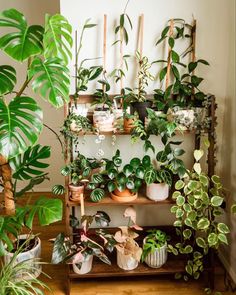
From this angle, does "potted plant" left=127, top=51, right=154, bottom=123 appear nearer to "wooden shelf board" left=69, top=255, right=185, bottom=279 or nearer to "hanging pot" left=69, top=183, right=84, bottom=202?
"hanging pot" left=69, top=183, right=84, bottom=202

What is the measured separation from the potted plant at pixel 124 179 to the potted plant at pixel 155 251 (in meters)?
0.30

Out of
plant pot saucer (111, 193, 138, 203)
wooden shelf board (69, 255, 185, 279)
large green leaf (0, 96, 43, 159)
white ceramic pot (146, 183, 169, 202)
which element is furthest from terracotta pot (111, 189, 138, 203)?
large green leaf (0, 96, 43, 159)

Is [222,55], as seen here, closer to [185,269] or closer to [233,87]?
[233,87]

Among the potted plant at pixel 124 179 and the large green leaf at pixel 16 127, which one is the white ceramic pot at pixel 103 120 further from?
the large green leaf at pixel 16 127

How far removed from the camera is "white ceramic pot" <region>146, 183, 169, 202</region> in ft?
7.13

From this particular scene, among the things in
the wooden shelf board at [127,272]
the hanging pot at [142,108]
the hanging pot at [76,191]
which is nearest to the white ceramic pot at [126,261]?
the wooden shelf board at [127,272]

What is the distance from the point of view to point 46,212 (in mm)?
1925

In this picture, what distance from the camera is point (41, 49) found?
1682 millimetres

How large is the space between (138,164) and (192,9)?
40.6 inches

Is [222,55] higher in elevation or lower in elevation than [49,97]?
higher

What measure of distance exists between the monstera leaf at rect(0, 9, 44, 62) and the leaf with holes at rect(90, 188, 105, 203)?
877 mm

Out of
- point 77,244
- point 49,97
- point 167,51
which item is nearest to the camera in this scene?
point 49,97

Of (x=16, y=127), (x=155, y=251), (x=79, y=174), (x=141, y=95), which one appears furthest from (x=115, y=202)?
(x=16, y=127)

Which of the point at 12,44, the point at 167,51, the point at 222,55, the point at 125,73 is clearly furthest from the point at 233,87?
the point at 12,44
